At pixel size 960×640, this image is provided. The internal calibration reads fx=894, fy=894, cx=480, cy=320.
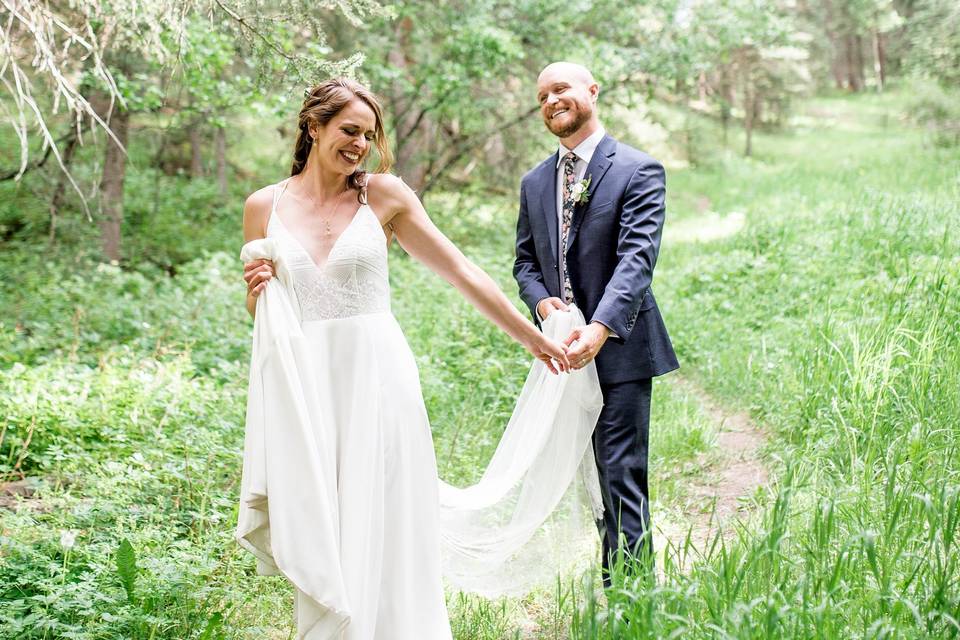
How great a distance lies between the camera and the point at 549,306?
406 centimetres

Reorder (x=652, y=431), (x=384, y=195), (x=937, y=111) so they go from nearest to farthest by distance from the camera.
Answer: (x=384, y=195)
(x=652, y=431)
(x=937, y=111)

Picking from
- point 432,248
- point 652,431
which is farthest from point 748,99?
point 432,248

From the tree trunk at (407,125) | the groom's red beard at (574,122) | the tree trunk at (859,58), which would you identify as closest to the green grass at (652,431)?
the groom's red beard at (574,122)

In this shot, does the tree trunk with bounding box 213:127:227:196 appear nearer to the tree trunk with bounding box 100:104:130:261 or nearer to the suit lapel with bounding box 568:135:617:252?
the tree trunk with bounding box 100:104:130:261

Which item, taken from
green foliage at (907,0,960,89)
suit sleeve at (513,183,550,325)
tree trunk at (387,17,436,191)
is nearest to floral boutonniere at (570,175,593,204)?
suit sleeve at (513,183,550,325)

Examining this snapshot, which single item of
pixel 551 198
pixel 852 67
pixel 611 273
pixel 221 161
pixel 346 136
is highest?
pixel 852 67

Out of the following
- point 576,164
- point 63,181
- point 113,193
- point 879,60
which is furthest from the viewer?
point 879,60

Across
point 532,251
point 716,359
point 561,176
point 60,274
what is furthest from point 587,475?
point 60,274

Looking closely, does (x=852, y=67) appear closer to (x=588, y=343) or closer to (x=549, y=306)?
(x=549, y=306)

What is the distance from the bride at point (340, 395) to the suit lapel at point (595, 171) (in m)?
0.57

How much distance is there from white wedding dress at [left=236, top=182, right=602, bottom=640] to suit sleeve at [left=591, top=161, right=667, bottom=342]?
0.91 m

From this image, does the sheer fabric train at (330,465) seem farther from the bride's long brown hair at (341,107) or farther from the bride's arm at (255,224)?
the bride's long brown hair at (341,107)

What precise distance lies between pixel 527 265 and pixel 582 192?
0.52 metres

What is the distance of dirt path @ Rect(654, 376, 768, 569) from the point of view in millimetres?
4828
